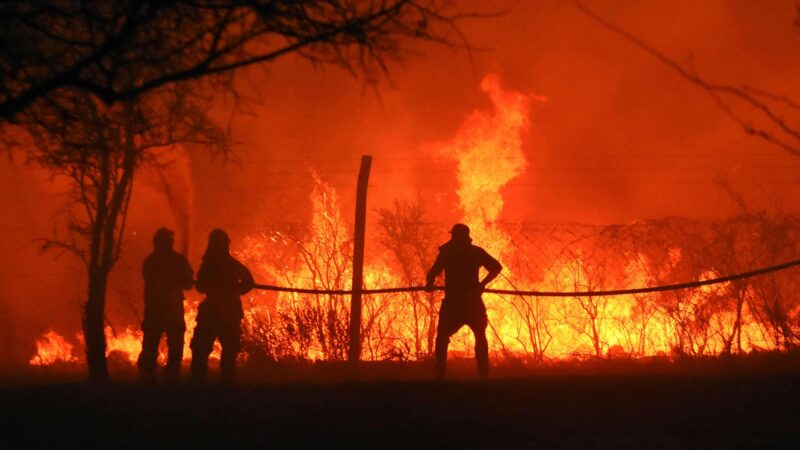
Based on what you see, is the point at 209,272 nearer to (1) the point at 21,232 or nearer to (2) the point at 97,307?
(2) the point at 97,307

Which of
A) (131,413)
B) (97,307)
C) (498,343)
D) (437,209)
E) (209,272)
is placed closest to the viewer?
(131,413)

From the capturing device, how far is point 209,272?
38.0 feet

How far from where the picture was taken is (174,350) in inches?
463

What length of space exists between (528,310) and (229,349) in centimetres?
577

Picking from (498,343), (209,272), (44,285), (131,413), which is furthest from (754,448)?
(44,285)

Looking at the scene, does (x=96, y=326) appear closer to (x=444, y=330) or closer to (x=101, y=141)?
(x=444, y=330)

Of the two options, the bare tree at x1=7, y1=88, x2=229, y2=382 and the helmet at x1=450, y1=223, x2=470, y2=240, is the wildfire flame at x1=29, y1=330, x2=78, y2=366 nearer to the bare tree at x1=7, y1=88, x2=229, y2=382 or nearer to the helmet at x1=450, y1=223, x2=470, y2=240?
the bare tree at x1=7, y1=88, x2=229, y2=382

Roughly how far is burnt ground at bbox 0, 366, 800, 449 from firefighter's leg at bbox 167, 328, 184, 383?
2.83 m

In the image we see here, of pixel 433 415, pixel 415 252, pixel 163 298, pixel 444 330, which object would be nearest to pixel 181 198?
pixel 415 252

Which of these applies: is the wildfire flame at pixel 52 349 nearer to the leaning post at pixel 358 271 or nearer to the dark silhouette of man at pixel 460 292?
the leaning post at pixel 358 271

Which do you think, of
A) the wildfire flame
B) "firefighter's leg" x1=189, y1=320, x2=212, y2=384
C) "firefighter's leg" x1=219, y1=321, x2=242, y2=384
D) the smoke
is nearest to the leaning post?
"firefighter's leg" x1=219, y1=321, x2=242, y2=384

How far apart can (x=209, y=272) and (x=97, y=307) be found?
6.37 ft

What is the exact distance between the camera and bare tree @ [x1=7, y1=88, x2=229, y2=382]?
766cm

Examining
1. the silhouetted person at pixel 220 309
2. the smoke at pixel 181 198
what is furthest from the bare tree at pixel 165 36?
the smoke at pixel 181 198
